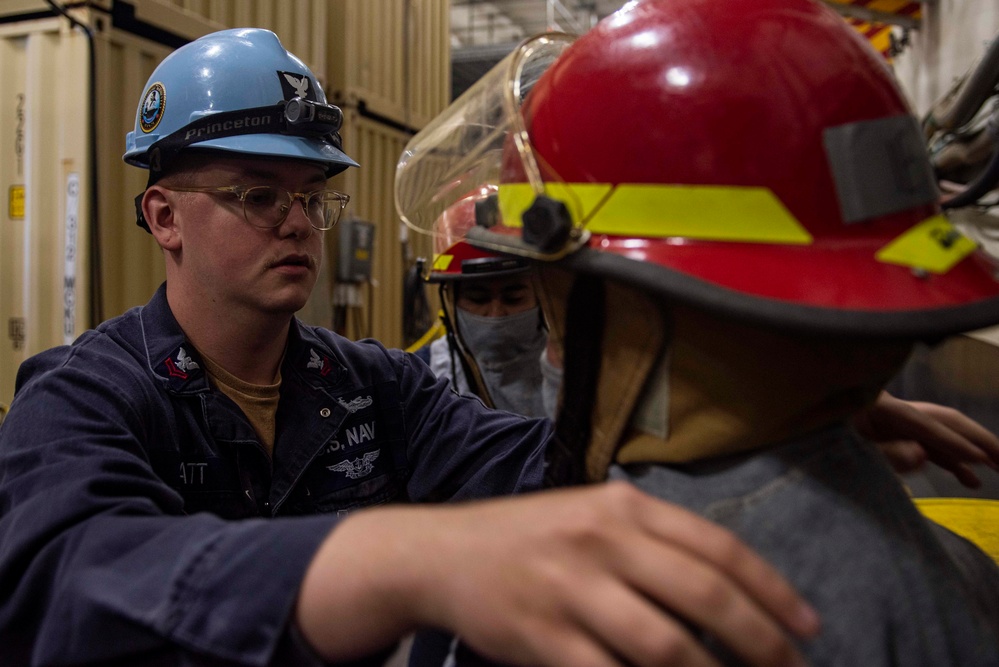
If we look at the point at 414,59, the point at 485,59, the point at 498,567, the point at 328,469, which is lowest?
the point at 328,469

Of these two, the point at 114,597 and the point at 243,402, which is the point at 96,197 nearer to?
the point at 243,402

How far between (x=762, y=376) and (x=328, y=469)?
4.23 ft

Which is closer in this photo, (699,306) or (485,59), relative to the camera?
(699,306)

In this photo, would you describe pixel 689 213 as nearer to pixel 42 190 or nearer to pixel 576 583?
pixel 576 583

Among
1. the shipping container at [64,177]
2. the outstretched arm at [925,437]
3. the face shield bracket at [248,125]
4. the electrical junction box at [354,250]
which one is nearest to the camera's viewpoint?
the outstretched arm at [925,437]

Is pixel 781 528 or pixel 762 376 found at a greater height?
pixel 762 376

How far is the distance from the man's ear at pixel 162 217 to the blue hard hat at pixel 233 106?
0.07 meters

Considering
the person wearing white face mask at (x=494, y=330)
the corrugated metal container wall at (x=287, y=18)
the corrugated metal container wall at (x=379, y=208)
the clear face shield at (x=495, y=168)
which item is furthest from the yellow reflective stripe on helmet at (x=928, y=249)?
the corrugated metal container wall at (x=379, y=208)

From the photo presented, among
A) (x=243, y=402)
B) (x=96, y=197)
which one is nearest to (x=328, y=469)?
(x=243, y=402)

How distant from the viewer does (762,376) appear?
0.79m

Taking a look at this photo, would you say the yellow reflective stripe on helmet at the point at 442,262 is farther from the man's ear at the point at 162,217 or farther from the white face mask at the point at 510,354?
the man's ear at the point at 162,217

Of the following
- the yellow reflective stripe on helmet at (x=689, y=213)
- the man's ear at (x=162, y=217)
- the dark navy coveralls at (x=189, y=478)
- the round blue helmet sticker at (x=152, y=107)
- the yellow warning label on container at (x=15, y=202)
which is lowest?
the dark navy coveralls at (x=189, y=478)

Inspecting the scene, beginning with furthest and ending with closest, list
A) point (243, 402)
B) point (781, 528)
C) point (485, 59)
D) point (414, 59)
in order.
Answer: point (485, 59) < point (414, 59) < point (243, 402) < point (781, 528)

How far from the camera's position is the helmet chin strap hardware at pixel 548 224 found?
83cm
